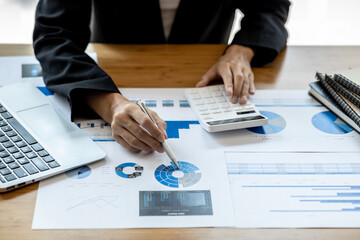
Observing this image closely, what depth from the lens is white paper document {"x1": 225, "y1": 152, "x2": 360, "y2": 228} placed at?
2.25ft

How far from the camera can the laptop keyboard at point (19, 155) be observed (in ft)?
2.43

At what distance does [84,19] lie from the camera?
44.4 inches

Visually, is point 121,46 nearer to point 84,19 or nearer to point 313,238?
point 84,19

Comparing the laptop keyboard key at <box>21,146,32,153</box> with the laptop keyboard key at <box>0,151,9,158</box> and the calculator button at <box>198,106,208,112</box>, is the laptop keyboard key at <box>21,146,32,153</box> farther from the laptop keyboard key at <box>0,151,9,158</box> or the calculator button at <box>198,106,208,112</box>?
the calculator button at <box>198,106,208,112</box>

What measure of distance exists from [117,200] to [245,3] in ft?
2.56

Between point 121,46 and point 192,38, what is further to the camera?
point 192,38

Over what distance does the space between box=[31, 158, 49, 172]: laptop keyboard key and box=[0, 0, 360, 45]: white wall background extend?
67.1 inches

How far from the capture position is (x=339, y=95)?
953 mm

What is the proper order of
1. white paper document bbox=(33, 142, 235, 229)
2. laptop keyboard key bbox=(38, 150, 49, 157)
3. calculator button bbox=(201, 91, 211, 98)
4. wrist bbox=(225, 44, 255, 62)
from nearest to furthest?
1. white paper document bbox=(33, 142, 235, 229)
2. laptop keyboard key bbox=(38, 150, 49, 157)
3. calculator button bbox=(201, 91, 211, 98)
4. wrist bbox=(225, 44, 255, 62)

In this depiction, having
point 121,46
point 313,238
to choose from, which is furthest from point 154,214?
point 121,46

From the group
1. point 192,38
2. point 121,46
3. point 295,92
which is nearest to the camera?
point 295,92

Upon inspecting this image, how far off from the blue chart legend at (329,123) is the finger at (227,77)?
0.19 metres

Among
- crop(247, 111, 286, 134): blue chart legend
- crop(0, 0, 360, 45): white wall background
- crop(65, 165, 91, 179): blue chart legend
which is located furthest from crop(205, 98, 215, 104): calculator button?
crop(0, 0, 360, 45): white wall background

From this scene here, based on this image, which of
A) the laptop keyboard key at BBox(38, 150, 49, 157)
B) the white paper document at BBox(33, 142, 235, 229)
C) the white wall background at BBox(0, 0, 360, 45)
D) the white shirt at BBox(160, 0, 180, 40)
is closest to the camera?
the white paper document at BBox(33, 142, 235, 229)
